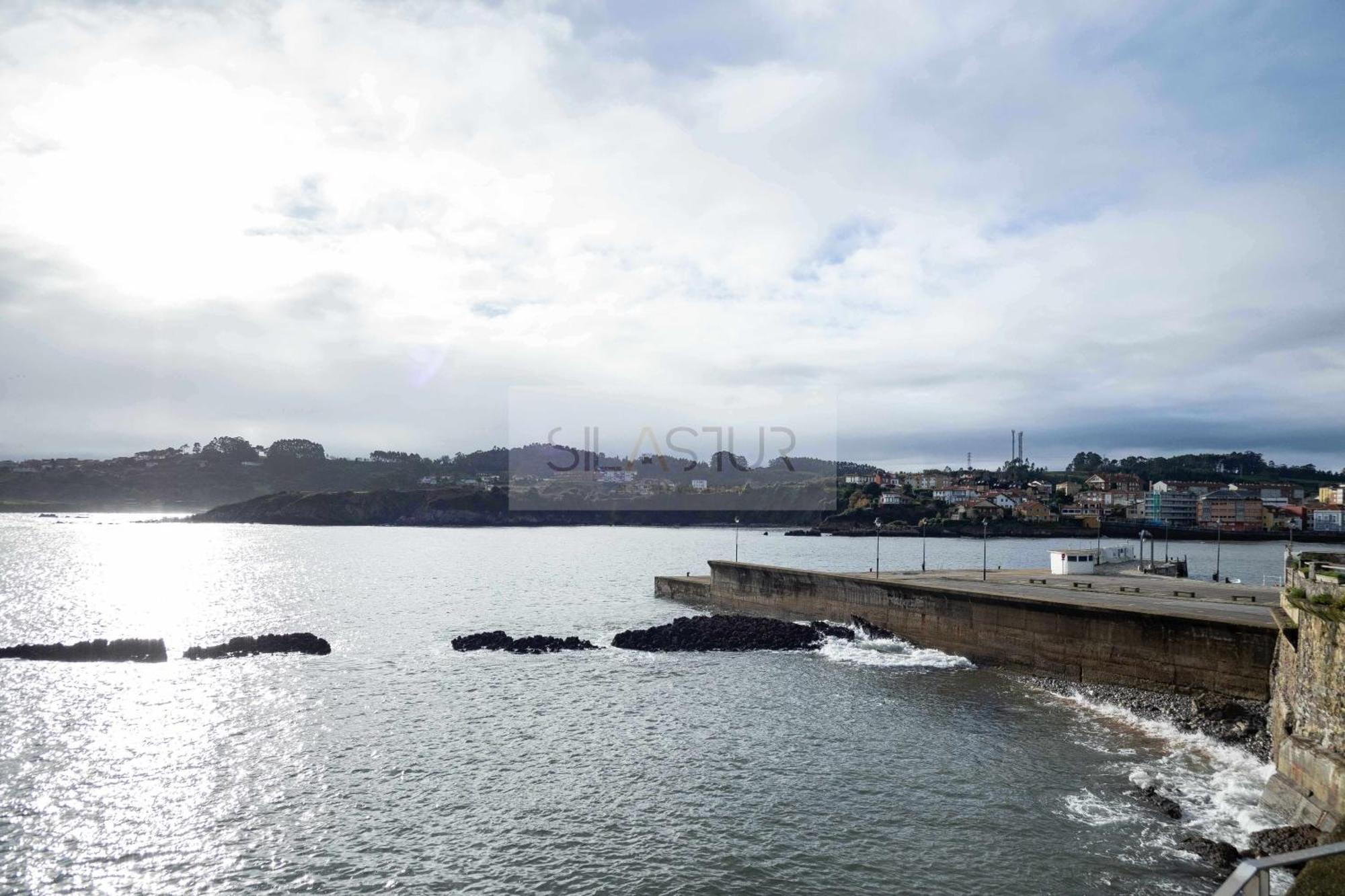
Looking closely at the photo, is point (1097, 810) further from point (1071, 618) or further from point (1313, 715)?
point (1071, 618)

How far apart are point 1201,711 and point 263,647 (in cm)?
3082

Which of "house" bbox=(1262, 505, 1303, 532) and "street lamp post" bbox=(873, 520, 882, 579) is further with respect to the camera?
"house" bbox=(1262, 505, 1303, 532)

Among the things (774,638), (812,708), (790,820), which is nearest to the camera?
(790,820)

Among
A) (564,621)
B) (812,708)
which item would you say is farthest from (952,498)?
(812,708)

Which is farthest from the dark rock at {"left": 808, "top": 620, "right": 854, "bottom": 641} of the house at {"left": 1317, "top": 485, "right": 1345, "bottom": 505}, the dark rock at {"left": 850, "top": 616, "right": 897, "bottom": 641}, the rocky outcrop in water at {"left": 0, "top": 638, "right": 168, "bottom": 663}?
the house at {"left": 1317, "top": 485, "right": 1345, "bottom": 505}

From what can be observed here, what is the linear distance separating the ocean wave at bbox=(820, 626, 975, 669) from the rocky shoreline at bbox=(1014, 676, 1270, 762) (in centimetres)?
485

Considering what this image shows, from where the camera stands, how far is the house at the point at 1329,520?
452 feet

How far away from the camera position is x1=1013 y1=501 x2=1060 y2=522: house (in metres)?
150

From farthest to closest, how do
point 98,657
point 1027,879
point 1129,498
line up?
point 1129,498 → point 98,657 → point 1027,879

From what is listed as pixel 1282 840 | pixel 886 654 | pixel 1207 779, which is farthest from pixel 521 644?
pixel 1282 840

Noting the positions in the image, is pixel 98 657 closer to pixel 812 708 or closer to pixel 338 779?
pixel 338 779

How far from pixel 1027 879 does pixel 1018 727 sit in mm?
8706

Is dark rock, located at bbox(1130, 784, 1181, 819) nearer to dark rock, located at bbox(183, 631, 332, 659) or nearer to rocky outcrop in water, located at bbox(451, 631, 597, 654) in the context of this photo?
rocky outcrop in water, located at bbox(451, 631, 597, 654)

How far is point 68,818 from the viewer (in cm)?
1487
